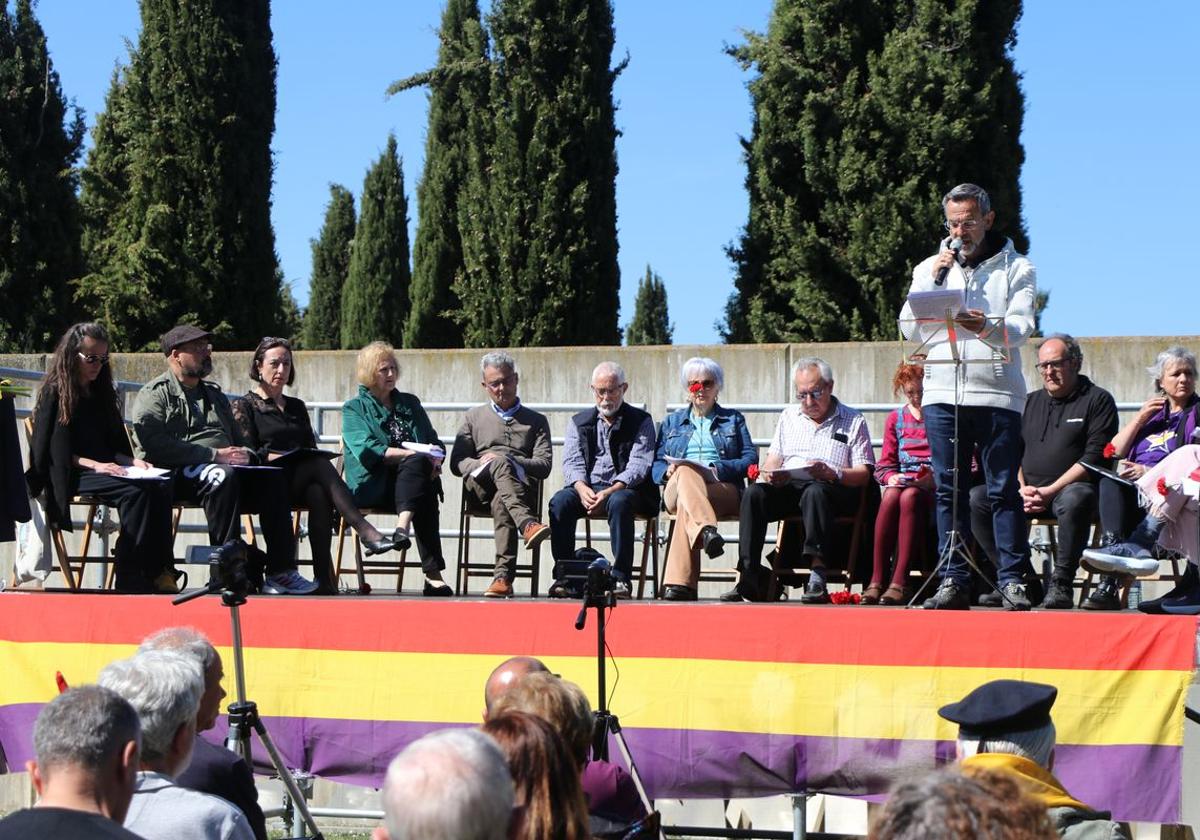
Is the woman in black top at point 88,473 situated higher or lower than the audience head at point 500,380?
lower

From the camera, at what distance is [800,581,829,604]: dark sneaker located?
6984 mm

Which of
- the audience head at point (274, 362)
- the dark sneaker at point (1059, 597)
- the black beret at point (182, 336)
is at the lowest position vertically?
the dark sneaker at point (1059, 597)

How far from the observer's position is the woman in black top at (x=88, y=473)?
722 centimetres

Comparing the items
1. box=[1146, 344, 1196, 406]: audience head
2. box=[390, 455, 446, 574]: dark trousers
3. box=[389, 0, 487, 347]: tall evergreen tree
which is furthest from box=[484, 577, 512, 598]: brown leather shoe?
box=[389, 0, 487, 347]: tall evergreen tree

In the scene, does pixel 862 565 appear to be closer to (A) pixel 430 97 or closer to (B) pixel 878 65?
(B) pixel 878 65

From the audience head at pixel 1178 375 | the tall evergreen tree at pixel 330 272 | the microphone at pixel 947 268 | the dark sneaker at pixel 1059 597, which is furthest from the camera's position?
the tall evergreen tree at pixel 330 272

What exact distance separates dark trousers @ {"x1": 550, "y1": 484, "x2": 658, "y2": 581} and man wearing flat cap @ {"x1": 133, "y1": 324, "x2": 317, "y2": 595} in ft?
4.01

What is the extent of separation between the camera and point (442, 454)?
786 cm

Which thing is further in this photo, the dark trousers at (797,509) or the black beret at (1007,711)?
the dark trousers at (797,509)

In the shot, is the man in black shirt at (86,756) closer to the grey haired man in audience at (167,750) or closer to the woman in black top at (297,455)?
the grey haired man in audience at (167,750)

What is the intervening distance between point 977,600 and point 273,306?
1152 cm

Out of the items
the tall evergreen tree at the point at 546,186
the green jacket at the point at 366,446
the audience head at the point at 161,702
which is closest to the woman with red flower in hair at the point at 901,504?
the green jacket at the point at 366,446

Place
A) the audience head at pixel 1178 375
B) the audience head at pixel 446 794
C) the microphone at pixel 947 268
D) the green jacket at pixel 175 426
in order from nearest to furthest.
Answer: the audience head at pixel 446 794
the microphone at pixel 947 268
the audience head at pixel 1178 375
the green jacket at pixel 175 426

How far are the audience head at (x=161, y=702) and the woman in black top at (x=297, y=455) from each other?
12.6 ft
